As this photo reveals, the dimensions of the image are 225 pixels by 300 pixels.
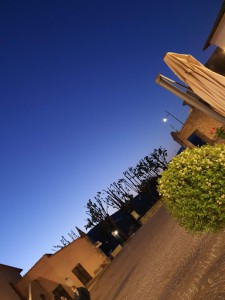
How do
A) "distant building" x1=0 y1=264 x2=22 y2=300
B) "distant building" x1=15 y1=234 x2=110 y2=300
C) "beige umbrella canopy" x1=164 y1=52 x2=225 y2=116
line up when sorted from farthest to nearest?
"distant building" x1=15 y1=234 x2=110 y2=300, "distant building" x1=0 y1=264 x2=22 y2=300, "beige umbrella canopy" x1=164 y1=52 x2=225 y2=116

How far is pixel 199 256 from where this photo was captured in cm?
901

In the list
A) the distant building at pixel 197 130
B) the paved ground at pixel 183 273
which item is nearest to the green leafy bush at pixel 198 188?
the paved ground at pixel 183 273

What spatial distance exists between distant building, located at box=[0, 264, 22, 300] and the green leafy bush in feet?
77.4

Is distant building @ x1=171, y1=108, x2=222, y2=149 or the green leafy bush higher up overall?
distant building @ x1=171, y1=108, x2=222, y2=149

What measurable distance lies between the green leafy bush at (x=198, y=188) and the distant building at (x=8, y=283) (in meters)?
23.6

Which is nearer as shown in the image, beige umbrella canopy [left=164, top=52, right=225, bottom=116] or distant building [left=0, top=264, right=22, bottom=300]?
beige umbrella canopy [left=164, top=52, right=225, bottom=116]

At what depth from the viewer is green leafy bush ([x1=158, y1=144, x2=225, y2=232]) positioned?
19.7 ft

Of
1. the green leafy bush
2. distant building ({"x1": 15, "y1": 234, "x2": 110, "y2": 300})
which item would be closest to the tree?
distant building ({"x1": 15, "y1": 234, "x2": 110, "y2": 300})

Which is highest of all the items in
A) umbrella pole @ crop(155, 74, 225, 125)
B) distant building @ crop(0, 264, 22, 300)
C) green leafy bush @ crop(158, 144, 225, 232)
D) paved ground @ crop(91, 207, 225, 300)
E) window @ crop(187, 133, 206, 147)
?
distant building @ crop(0, 264, 22, 300)

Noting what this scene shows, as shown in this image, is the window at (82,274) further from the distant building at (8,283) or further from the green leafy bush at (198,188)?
the green leafy bush at (198,188)

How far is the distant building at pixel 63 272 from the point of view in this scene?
1083 inches

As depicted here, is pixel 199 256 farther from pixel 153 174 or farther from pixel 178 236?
pixel 153 174

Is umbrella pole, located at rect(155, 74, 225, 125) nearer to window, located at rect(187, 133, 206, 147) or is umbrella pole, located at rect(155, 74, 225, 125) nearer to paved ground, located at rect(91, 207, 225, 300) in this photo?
paved ground, located at rect(91, 207, 225, 300)

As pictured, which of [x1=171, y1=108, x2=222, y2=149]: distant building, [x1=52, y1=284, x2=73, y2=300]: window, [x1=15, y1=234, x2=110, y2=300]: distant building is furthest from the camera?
[x1=171, y1=108, x2=222, y2=149]: distant building
